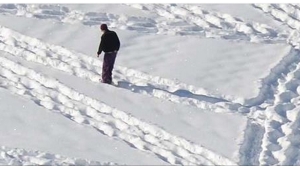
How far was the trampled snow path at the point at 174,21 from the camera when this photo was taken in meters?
15.6

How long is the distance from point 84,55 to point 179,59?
1.29m

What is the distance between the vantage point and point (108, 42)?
13898 millimetres

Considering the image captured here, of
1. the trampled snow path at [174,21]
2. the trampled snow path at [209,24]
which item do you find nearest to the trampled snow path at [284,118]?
the trampled snow path at [209,24]

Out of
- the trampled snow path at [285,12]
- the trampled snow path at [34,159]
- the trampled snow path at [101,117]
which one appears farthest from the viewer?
the trampled snow path at [285,12]

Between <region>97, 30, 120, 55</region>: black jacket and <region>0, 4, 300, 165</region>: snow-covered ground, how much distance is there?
487mm

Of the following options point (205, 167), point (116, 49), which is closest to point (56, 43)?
point (116, 49)

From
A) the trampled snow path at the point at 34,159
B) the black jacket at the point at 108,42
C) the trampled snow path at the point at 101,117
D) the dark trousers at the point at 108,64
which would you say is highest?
the black jacket at the point at 108,42

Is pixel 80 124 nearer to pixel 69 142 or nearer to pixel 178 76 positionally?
pixel 69 142

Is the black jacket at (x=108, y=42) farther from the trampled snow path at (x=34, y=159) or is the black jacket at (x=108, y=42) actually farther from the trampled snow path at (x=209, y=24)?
the trampled snow path at (x=34, y=159)

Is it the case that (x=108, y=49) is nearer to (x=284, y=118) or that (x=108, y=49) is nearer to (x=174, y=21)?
(x=174, y=21)

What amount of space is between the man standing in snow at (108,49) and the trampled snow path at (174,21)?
1807 mm

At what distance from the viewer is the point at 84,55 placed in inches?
586

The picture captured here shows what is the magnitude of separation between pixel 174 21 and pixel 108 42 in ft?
7.64

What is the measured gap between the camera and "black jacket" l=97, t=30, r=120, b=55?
547 inches
